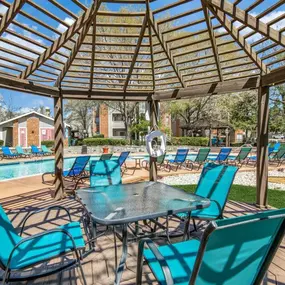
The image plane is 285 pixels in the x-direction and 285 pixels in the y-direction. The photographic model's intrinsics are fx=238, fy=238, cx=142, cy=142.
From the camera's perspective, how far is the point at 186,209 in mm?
2584

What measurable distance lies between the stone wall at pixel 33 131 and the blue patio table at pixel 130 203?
23626mm

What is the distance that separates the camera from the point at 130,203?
2830 millimetres

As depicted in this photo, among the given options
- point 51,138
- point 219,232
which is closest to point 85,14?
point 219,232

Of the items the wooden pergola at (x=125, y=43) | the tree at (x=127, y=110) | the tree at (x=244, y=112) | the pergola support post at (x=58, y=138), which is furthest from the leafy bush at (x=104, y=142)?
the pergola support post at (x=58, y=138)

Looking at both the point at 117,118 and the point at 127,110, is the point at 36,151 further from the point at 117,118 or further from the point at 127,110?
the point at 117,118

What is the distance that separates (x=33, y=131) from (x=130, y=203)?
24.7m

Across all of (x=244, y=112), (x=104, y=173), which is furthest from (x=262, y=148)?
(x=244, y=112)

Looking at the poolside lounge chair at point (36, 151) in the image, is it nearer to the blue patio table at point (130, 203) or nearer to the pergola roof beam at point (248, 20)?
the blue patio table at point (130, 203)

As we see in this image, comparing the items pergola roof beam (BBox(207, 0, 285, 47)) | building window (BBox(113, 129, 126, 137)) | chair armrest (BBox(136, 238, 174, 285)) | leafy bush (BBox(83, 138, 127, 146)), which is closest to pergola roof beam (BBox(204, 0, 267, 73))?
pergola roof beam (BBox(207, 0, 285, 47))

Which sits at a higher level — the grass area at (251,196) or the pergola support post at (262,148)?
the pergola support post at (262,148)

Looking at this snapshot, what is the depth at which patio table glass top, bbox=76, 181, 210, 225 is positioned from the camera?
7.79 feet

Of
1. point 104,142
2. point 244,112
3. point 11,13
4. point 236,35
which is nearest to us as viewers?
point 11,13

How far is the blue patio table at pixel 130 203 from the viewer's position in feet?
7.73

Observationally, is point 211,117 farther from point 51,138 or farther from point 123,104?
point 51,138
